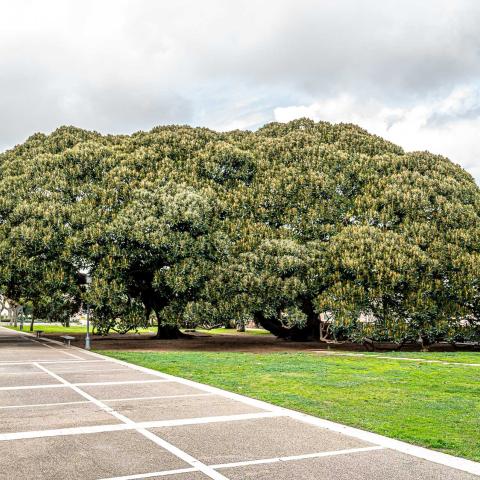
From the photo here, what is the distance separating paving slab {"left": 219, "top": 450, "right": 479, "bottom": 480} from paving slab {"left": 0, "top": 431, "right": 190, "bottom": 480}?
915 mm

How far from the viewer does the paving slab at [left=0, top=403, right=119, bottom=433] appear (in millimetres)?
8180

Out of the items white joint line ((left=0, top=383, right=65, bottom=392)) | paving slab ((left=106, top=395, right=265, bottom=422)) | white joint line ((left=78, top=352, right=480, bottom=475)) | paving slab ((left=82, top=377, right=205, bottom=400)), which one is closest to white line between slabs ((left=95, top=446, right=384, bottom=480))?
white joint line ((left=78, top=352, right=480, bottom=475))

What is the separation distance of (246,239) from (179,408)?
56.1 ft

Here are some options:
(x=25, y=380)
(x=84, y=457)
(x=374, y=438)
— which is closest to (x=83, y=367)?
(x=25, y=380)

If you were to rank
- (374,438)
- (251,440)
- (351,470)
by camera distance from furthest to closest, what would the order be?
(374,438), (251,440), (351,470)

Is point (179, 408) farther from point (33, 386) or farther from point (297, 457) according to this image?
point (33, 386)

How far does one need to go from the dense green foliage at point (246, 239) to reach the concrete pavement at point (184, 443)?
13.6 metres

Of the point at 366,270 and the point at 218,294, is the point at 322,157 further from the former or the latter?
the point at 218,294

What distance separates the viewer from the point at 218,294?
25.1m

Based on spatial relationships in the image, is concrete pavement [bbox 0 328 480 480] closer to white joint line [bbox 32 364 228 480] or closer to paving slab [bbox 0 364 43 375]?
white joint line [bbox 32 364 228 480]

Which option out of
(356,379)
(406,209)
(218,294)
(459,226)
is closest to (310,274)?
(218,294)

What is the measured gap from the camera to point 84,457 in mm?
6570

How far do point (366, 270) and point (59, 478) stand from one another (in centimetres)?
1975

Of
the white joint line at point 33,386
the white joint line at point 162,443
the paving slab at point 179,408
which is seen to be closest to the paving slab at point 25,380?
the white joint line at point 33,386
